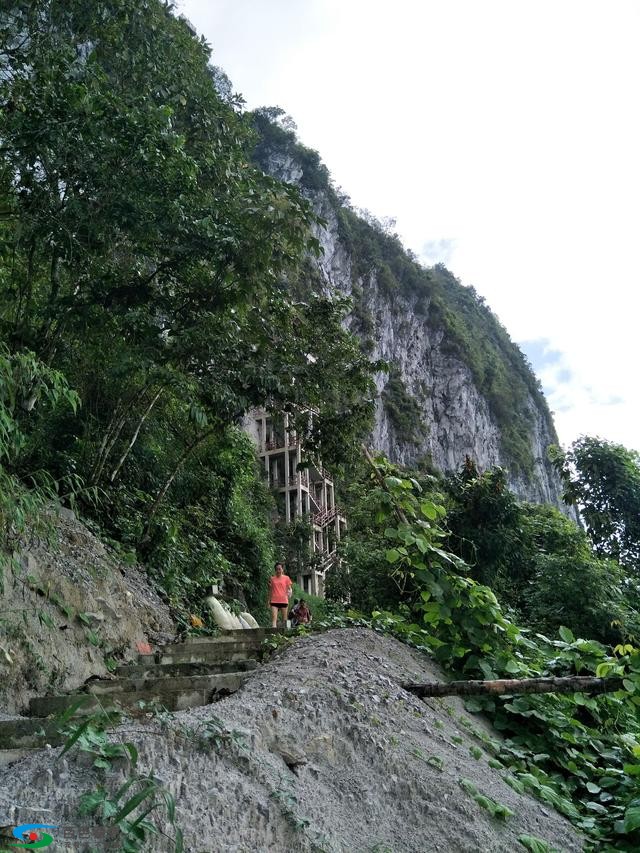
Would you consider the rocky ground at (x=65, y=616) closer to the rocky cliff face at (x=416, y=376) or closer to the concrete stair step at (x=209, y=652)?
the concrete stair step at (x=209, y=652)

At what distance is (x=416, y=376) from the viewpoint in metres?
48.0

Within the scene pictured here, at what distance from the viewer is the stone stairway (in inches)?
89.2

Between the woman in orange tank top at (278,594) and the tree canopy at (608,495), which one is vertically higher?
the tree canopy at (608,495)

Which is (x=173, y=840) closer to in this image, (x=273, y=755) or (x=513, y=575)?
(x=273, y=755)

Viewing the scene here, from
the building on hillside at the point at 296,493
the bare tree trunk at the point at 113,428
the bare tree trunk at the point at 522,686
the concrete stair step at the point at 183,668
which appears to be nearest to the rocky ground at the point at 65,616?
the concrete stair step at the point at 183,668

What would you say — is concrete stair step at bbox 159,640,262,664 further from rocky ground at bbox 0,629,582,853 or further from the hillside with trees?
rocky ground at bbox 0,629,582,853

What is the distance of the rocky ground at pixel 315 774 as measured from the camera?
1.92m

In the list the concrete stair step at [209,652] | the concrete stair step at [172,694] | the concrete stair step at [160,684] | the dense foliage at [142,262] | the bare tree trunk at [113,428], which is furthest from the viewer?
the bare tree trunk at [113,428]

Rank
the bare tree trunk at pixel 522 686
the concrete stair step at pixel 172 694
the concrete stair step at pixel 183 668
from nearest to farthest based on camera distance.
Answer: the concrete stair step at pixel 172 694
the bare tree trunk at pixel 522 686
the concrete stair step at pixel 183 668

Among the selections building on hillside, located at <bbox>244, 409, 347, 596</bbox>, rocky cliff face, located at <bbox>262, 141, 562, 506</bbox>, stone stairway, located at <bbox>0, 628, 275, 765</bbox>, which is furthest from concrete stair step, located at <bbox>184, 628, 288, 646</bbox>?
rocky cliff face, located at <bbox>262, 141, 562, 506</bbox>

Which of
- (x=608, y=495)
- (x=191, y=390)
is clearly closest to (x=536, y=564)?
(x=608, y=495)

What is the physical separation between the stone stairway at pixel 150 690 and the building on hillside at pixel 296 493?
17.9 meters

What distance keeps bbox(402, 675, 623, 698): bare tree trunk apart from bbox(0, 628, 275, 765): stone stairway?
1.06m

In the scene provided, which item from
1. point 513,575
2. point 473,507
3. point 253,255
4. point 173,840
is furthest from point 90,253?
point 513,575
